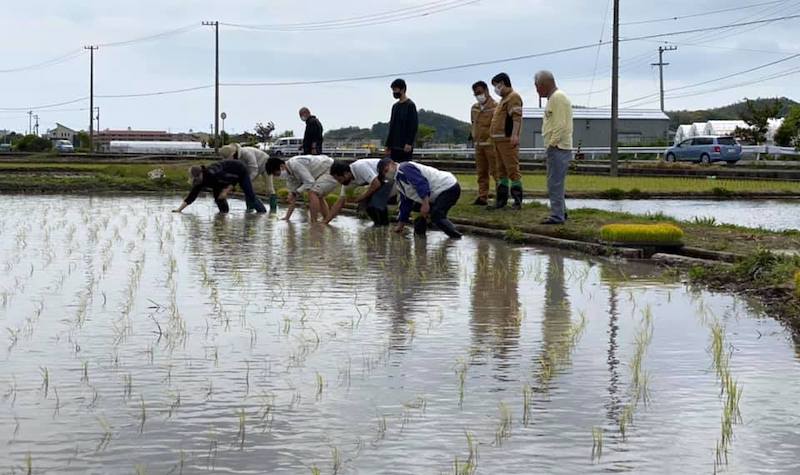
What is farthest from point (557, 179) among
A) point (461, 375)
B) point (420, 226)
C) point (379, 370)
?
point (461, 375)

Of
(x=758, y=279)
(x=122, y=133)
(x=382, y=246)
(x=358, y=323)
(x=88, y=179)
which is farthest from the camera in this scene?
(x=122, y=133)

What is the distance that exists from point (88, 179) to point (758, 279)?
2143 cm

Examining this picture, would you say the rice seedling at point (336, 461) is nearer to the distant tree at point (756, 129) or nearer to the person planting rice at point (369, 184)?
the person planting rice at point (369, 184)

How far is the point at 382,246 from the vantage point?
12.8 meters

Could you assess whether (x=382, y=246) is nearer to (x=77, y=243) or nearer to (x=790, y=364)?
(x=77, y=243)

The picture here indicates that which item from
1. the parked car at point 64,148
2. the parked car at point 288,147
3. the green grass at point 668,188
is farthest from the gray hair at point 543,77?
the parked car at point 64,148

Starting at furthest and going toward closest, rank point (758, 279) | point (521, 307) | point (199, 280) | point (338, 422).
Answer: point (199, 280)
point (758, 279)
point (521, 307)
point (338, 422)

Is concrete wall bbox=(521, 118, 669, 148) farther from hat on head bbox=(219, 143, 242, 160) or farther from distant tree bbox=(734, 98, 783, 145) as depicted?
hat on head bbox=(219, 143, 242, 160)

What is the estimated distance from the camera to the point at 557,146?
1406 cm

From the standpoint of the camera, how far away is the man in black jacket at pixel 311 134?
62.1 ft

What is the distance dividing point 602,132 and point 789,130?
1069 cm

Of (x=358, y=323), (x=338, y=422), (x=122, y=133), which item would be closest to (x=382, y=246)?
(x=358, y=323)

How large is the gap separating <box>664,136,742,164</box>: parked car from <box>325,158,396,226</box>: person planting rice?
109 ft

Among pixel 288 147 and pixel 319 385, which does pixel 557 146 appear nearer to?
pixel 319 385
